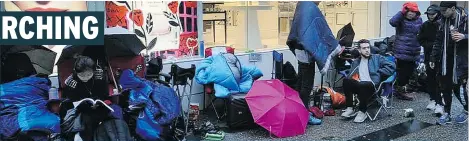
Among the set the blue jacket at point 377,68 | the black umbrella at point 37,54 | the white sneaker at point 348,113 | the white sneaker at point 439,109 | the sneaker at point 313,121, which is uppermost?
the black umbrella at point 37,54

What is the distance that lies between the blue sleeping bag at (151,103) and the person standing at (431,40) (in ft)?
10.6

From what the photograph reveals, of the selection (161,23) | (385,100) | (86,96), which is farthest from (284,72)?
(86,96)

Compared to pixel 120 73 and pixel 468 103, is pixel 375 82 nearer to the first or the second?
pixel 468 103

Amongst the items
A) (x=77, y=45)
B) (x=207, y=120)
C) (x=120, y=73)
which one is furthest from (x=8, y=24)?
(x=207, y=120)

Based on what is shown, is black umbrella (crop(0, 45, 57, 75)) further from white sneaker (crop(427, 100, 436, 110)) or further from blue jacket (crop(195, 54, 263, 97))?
white sneaker (crop(427, 100, 436, 110))

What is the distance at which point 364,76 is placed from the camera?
6465 millimetres

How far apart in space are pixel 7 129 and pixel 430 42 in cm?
495

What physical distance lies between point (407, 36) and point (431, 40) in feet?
2.35

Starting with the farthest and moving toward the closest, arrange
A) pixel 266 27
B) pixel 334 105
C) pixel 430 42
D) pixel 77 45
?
pixel 266 27 → pixel 334 105 → pixel 430 42 → pixel 77 45

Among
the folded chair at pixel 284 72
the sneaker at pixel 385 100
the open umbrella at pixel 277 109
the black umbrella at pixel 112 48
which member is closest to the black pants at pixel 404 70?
the sneaker at pixel 385 100

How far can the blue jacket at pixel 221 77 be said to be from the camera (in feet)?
20.3

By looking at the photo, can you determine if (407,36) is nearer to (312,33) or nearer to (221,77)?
(312,33)

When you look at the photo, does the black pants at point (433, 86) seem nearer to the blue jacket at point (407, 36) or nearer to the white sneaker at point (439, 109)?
the white sneaker at point (439, 109)

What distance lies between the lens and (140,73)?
5.55 m
